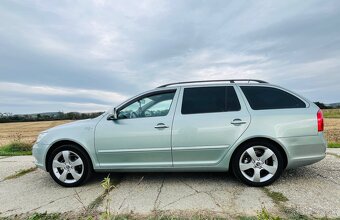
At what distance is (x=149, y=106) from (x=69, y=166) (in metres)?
1.67

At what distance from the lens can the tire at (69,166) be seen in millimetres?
4055

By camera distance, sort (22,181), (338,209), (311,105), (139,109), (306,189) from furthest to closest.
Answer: (22,181)
(139,109)
(311,105)
(306,189)
(338,209)

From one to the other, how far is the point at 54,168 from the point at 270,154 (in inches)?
139

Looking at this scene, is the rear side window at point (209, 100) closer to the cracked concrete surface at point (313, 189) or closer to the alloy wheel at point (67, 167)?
the cracked concrete surface at point (313, 189)

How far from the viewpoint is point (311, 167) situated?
4715mm

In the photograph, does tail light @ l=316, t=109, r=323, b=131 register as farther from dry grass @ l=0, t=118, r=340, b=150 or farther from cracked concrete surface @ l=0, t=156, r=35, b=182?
dry grass @ l=0, t=118, r=340, b=150

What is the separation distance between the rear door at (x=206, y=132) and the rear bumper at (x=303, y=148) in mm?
720

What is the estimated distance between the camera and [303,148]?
3729 millimetres

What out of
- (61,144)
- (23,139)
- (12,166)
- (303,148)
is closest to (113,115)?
(61,144)

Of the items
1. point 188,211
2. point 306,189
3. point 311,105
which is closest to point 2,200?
point 188,211

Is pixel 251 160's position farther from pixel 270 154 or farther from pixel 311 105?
pixel 311 105

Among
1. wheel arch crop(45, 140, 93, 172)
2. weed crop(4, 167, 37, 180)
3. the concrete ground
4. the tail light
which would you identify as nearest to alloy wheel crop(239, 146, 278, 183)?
the concrete ground

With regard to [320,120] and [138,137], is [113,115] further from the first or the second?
[320,120]

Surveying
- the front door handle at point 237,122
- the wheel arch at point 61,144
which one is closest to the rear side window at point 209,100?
the front door handle at point 237,122
